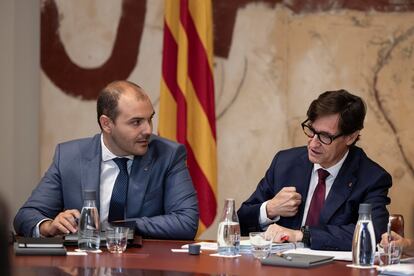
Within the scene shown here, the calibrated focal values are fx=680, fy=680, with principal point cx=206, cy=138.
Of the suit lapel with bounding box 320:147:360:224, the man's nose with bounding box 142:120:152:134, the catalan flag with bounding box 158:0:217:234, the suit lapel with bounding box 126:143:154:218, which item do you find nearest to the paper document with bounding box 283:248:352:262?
the suit lapel with bounding box 320:147:360:224

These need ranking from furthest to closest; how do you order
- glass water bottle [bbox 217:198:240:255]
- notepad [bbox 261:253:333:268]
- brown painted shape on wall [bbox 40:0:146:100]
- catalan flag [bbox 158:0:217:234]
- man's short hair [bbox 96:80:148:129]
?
brown painted shape on wall [bbox 40:0:146:100]
catalan flag [bbox 158:0:217:234]
man's short hair [bbox 96:80:148:129]
glass water bottle [bbox 217:198:240:255]
notepad [bbox 261:253:333:268]

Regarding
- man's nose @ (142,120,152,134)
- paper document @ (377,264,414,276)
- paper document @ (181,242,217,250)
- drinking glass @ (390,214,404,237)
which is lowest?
paper document @ (377,264,414,276)

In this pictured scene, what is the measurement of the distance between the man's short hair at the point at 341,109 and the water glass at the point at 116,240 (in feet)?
3.64

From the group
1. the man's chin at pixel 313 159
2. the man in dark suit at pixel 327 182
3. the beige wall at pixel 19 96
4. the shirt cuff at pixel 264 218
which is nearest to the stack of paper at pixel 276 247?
the man in dark suit at pixel 327 182

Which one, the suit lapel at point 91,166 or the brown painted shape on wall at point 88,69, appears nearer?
the suit lapel at point 91,166

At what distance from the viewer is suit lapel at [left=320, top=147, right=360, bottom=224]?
10.1 ft

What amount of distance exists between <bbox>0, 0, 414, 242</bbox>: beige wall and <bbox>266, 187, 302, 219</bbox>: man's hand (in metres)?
1.39

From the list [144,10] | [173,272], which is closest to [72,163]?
[173,272]

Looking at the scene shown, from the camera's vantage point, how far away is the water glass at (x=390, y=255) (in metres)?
2.36

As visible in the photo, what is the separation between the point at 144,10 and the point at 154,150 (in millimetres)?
1593

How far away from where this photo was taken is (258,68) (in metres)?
4.54

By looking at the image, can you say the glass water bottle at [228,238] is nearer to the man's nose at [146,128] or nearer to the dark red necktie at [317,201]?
the dark red necktie at [317,201]

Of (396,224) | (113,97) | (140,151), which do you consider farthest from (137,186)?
(396,224)

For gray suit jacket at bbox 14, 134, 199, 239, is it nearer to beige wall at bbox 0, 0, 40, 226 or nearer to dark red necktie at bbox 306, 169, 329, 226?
dark red necktie at bbox 306, 169, 329, 226
